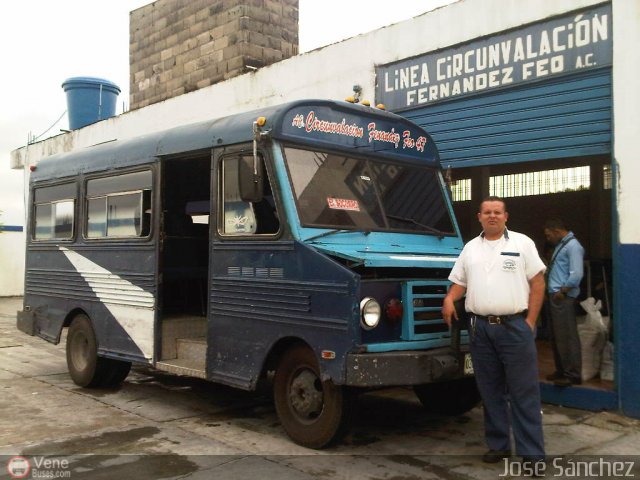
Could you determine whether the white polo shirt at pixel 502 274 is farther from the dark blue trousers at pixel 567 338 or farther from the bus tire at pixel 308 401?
the dark blue trousers at pixel 567 338

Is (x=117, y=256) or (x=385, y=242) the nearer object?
(x=385, y=242)

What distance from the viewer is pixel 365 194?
5.89m

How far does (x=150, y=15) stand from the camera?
1466cm

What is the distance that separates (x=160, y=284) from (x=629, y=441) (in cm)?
446

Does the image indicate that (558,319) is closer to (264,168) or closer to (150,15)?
(264,168)

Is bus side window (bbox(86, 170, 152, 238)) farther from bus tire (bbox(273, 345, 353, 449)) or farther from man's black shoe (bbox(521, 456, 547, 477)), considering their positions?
man's black shoe (bbox(521, 456, 547, 477))

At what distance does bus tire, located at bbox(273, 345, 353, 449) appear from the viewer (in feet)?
16.5

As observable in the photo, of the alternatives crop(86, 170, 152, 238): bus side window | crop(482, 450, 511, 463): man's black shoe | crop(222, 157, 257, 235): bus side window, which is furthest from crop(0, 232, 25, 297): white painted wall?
crop(482, 450, 511, 463): man's black shoe

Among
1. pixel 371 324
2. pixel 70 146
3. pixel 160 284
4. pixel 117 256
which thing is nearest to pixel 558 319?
pixel 371 324

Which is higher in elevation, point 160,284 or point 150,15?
point 150,15

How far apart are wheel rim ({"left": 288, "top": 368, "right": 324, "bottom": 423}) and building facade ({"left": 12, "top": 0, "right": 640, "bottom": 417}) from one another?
291cm

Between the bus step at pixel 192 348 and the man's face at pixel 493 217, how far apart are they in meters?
2.87

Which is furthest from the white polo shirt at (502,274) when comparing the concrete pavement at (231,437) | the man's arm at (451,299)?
the concrete pavement at (231,437)

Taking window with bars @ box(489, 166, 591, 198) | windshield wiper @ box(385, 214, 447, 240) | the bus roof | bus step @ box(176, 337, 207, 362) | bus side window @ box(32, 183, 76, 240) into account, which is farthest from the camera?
window with bars @ box(489, 166, 591, 198)
